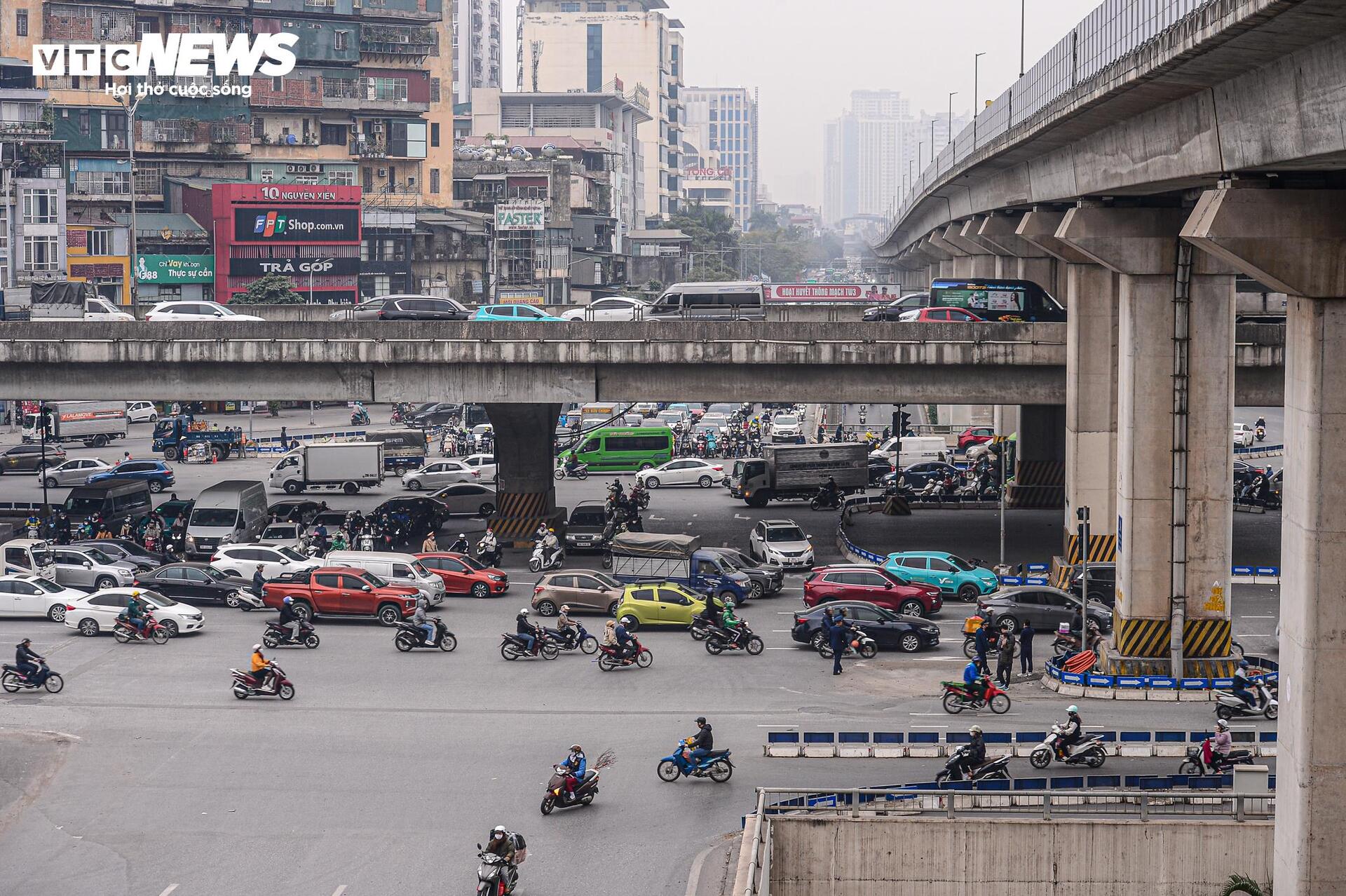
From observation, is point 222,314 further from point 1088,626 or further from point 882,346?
point 1088,626

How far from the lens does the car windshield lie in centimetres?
4547

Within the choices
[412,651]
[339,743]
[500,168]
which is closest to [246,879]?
[339,743]

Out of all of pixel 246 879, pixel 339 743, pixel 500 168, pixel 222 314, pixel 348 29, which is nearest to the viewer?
pixel 246 879

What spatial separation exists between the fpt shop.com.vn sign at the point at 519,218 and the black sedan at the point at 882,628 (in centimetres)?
8606

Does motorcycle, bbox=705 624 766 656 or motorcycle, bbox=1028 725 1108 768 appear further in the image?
motorcycle, bbox=705 624 766 656

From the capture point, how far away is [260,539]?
146 ft

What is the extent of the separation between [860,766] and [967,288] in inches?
956

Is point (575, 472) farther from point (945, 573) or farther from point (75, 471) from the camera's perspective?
point (945, 573)

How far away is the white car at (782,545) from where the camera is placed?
1686 inches

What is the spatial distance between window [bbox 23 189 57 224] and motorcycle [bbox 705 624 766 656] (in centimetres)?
6877

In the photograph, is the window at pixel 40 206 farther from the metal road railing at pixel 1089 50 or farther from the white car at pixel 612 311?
the metal road railing at pixel 1089 50

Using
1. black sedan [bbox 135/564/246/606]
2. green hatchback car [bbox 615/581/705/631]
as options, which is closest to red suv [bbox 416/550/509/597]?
black sedan [bbox 135/564/246/606]

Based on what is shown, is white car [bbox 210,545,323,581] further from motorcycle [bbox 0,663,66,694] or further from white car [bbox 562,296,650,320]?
white car [bbox 562,296,650,320]

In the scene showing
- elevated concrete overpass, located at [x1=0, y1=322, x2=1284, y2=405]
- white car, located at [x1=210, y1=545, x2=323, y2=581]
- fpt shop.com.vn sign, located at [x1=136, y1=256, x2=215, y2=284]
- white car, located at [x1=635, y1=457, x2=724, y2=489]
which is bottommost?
white car, located at [x1=210, y1=545, x2=323, y2=581]
